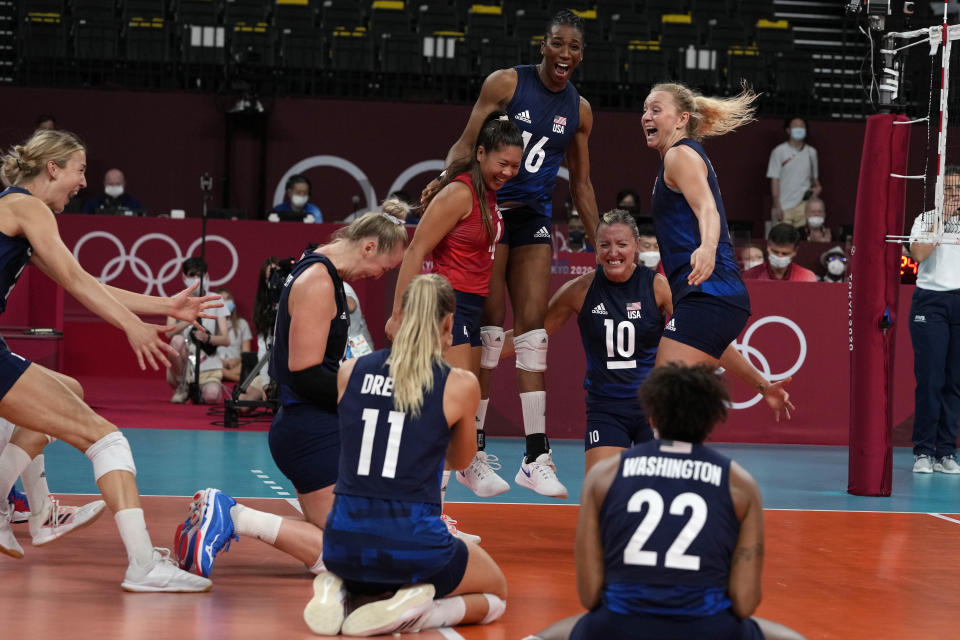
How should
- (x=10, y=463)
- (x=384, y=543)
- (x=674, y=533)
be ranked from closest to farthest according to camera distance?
(x=674, y=533) < (x=384, y=543) < (x=10, y=463)

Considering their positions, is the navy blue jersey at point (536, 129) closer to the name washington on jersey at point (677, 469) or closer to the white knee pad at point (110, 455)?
the white knee pad at point (110, 455)

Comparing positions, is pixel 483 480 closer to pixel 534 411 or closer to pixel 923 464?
pixel 534 411

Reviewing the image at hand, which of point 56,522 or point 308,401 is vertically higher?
point 308,401

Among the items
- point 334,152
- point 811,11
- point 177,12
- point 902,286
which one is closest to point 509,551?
point 902,286

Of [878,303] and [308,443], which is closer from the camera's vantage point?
[308,443]

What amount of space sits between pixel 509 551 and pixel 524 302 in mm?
1497

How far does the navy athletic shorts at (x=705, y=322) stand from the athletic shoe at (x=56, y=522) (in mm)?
2821

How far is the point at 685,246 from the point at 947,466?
5.00 m

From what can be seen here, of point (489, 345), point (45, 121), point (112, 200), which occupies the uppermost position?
point (45, 121)

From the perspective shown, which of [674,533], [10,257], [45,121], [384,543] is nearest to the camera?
[674,533]

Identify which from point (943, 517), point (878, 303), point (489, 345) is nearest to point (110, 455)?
point (489, 345)

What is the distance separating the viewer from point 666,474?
3.48 m

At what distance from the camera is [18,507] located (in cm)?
649

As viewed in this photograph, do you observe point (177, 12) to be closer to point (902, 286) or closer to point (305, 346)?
point (902, 286)
